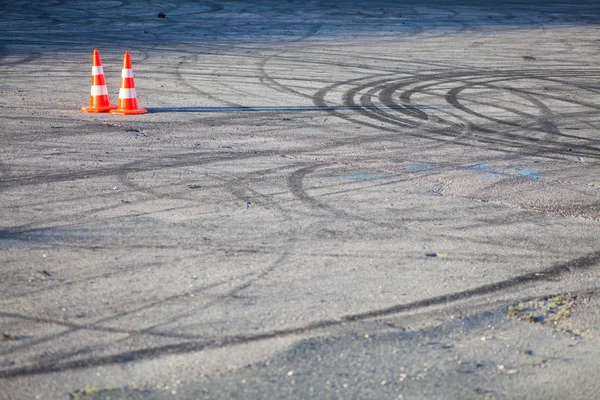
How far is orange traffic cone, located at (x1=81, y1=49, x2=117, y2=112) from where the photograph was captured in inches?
416

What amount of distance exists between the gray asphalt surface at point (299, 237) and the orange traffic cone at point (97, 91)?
0.30m

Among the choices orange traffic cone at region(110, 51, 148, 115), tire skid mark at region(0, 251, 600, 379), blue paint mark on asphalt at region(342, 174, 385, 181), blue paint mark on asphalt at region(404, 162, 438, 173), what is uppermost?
orange traffic cone at region(110, 51, 148, 115)

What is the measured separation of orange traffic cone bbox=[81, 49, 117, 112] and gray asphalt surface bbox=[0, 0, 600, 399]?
0.30m

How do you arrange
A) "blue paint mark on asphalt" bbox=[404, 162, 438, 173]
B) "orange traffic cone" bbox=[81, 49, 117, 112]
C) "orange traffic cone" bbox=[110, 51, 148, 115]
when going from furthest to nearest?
"orange traffic cone" bbox=[81, 49, 117, 112] → "orange traffic cone" bbox=[110, 51, 148, 115] → "blue paint mark on asphalt" bbox=[404, 162, 438, 173]

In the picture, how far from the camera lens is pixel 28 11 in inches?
931

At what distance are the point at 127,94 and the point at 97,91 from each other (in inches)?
17.7

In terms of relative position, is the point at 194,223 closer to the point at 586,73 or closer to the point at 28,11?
the point at 586,73

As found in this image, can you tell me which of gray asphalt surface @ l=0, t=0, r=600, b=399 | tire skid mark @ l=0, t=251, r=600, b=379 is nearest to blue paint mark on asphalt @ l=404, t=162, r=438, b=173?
gray asphalt surface @ l=0, t=0, r=600, b=399

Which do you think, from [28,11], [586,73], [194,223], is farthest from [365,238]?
[28,11]

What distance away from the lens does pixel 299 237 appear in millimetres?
6008

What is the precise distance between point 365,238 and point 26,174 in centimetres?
357

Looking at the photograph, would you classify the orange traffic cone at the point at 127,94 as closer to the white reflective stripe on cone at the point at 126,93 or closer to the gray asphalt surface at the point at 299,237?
the white reflective stripe on cone at the point at 126,93

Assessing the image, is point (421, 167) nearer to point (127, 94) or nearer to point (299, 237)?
point (299, 237)

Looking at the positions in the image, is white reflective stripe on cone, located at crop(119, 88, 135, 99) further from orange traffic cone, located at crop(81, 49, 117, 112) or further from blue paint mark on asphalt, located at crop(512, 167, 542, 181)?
blue paint mark on asphalt, located at crop(512, 167, 542, 181)
